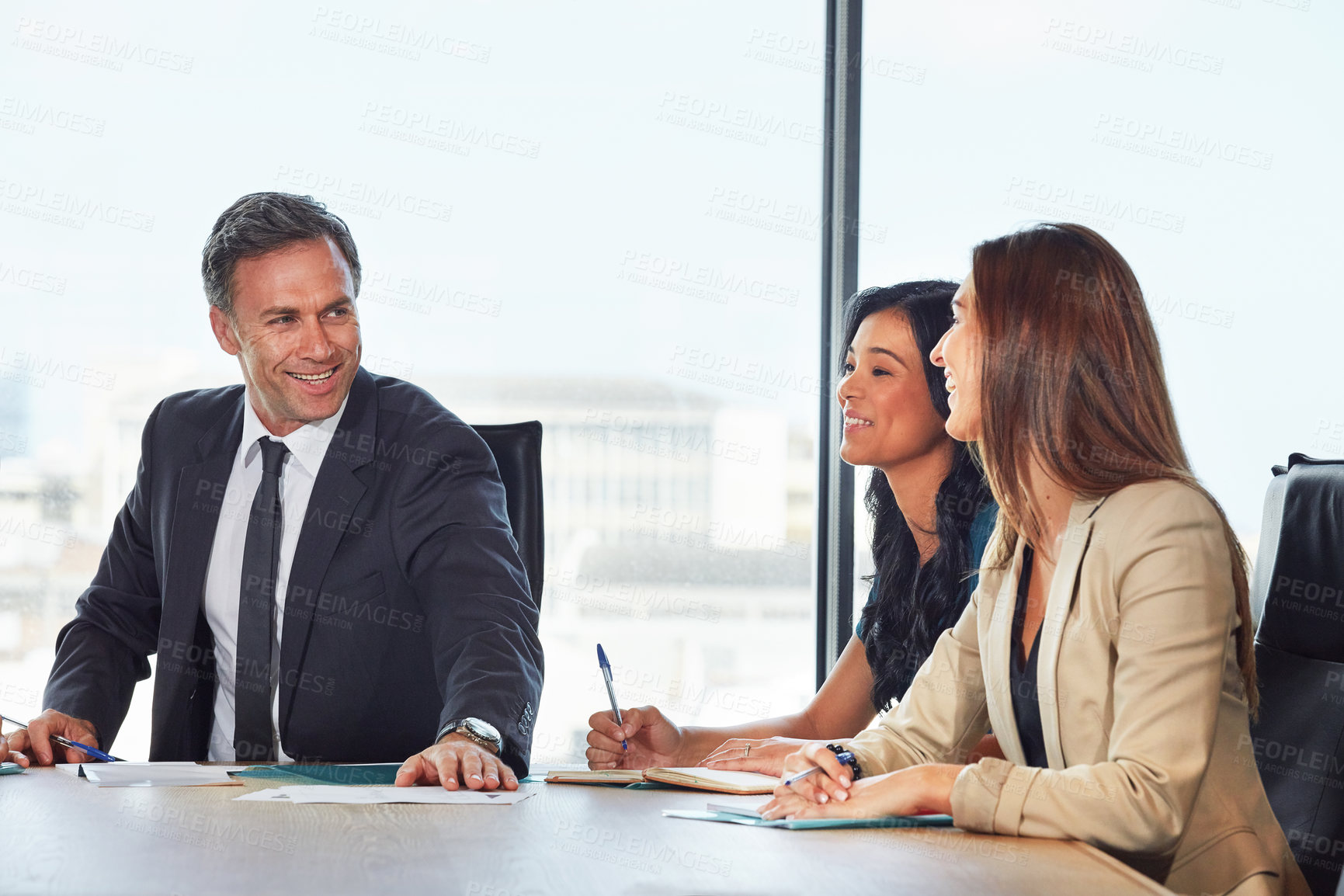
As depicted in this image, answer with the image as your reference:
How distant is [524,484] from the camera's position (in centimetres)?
212

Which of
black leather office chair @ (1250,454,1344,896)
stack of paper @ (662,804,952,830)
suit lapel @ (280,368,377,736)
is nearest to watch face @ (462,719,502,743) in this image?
stack of paper @ (662,804,952,830)

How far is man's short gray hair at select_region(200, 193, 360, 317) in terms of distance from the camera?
81.4 inches

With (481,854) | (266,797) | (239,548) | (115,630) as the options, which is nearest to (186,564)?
(239,548)

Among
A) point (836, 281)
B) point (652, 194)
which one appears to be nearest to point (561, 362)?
point (652, 194)

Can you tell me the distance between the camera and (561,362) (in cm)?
320

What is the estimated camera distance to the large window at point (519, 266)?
120 inches

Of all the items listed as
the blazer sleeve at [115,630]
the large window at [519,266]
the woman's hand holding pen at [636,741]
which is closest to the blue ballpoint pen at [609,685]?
the woman's hand holding pen at [636,741]

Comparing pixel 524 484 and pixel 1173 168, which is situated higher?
pixel 1173 168

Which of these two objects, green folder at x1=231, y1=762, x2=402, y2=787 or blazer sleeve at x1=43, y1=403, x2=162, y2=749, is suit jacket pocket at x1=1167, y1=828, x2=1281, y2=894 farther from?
blazer sleeve at x1=43, y1=403, x2=162, y2=749

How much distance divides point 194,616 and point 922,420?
4.46 feet

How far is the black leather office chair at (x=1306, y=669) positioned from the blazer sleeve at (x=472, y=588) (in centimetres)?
108

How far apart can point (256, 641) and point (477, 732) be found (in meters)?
0.59

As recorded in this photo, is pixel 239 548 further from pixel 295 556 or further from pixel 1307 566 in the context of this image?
pixel 1307 566

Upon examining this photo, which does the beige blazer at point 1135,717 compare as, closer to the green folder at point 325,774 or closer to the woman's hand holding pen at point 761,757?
the woman's hand holding pen at point 761,757
